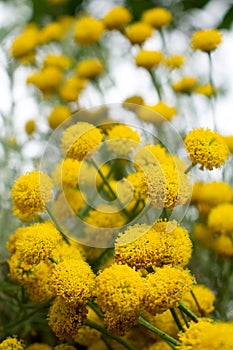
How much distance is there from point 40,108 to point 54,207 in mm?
384

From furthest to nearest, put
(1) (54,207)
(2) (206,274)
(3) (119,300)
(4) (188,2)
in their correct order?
(4) (188,2)
(2) (206,274)
(1) (54,207)
(3) (119,300)

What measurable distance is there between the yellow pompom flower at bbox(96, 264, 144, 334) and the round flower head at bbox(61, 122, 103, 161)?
0.14 metres

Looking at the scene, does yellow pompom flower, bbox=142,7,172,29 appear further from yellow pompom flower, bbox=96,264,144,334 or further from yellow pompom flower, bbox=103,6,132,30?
yellow pompom flower, bbox=96,264,144,334

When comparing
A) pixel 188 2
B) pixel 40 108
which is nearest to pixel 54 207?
pixel 40 108

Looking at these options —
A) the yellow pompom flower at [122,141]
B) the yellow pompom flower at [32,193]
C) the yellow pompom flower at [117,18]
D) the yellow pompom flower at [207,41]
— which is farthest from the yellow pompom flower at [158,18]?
the yellow pompom flower at [32,193]

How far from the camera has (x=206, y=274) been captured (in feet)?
2.55

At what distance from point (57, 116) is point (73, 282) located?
410 millimetres

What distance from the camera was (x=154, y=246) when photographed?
1.67ft

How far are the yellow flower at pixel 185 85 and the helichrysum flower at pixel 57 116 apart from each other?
0.59ft

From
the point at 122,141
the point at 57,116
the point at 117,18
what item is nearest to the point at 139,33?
the point at 117,18

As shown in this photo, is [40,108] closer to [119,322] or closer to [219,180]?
[219,180]

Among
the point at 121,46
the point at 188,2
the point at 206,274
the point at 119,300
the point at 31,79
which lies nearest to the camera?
the point at 119,300

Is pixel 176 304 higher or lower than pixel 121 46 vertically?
lower

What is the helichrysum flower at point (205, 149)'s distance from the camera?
0.58 metres
